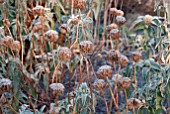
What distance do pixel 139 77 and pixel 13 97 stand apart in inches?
42.4

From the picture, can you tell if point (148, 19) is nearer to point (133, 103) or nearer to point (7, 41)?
point (133, 103)

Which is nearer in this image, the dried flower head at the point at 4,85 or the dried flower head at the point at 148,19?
the dried flower head at the point at 4,85

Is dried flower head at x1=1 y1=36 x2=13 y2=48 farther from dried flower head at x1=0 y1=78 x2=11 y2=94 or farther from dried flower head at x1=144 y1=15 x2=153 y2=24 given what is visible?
dried flower head at x1=144 y1=15 x2=153 y2=24

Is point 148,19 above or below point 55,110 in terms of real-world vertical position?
above

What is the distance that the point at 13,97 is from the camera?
4.12 feet

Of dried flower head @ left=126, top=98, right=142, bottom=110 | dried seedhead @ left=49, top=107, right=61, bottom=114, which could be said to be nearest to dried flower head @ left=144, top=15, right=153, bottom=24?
dried flower head @ left=126, top=98, right=142, bottom=110

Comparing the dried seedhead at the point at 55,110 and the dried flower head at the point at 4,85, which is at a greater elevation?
the dried flower head at the point at 4,85

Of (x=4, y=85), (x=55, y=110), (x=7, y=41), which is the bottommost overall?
(x=55, y=110)

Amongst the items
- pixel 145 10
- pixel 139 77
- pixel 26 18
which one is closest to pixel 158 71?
pixel 26 18

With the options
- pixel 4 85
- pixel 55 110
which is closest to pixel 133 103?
pixel 55 110

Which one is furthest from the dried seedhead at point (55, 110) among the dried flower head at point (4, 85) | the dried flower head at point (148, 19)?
the dried flower head at point (148, 19)

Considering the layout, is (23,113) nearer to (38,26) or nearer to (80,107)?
(80,107)

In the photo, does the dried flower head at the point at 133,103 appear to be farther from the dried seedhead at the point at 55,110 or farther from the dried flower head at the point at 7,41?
the dried flower head at the point at 7,41

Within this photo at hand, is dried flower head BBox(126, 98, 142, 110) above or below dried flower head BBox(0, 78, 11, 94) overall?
below
